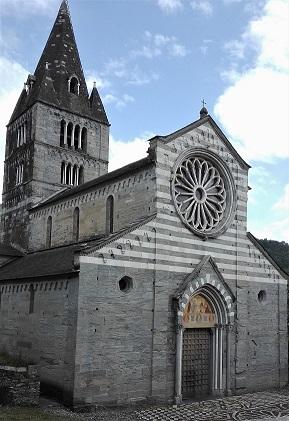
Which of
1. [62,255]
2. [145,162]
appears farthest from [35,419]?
[145,162]

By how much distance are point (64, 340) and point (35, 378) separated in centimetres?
183

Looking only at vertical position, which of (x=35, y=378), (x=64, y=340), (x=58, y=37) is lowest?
(x=35, y=378)

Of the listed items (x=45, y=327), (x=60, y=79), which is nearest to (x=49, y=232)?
(x=45, y=327)

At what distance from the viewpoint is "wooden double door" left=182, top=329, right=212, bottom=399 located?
2147 cm

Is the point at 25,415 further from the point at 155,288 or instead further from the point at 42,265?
the point at 42,265

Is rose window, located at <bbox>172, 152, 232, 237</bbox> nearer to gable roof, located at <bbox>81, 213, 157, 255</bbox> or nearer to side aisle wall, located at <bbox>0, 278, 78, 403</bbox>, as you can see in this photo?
gable roof, located at <bbox>81, 213, 157, 255</bbox>

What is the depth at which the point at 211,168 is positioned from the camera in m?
24.2

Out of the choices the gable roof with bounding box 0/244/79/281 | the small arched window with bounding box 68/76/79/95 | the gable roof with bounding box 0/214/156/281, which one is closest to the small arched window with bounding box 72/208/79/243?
the gable roof with bounding box 0/214/156/281

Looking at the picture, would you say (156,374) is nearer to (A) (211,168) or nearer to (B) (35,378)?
(B) (35,378)

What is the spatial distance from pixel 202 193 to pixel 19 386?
1206 cm

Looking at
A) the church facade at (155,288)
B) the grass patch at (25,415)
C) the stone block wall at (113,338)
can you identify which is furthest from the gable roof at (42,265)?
the grass patch at (25,415)

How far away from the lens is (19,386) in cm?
1723

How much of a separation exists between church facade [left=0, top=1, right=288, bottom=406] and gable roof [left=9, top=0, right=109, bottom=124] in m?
9.62

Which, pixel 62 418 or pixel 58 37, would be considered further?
pixel 58 37
